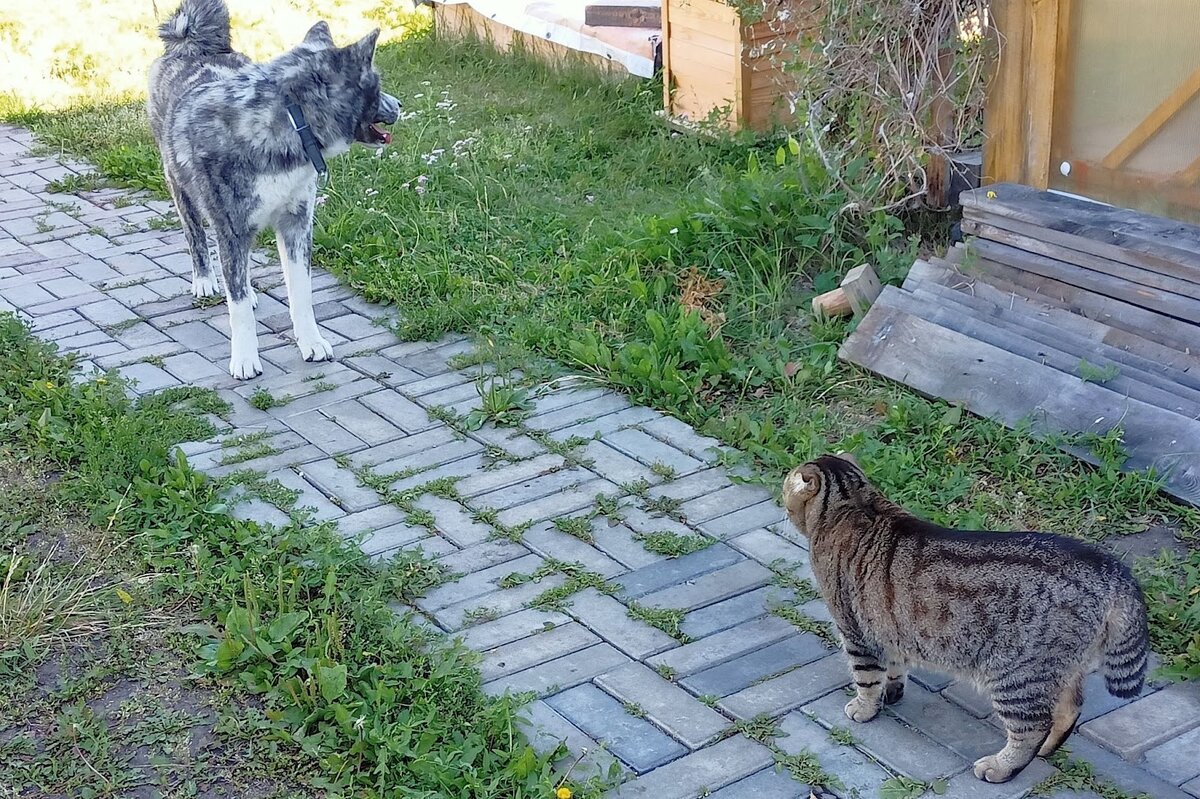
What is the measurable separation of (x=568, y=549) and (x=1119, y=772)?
5.92ft

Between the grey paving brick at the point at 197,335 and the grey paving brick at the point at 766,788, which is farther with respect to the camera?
the grey paving brick at the point at 197,335

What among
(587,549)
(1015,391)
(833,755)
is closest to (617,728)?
(833,755)

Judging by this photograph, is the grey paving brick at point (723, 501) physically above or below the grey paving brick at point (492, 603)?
above

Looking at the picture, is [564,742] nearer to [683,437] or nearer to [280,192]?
[683,437]

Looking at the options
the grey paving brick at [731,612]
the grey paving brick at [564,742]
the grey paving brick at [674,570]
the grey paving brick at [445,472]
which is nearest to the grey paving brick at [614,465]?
the grey paving brick at [445,472]

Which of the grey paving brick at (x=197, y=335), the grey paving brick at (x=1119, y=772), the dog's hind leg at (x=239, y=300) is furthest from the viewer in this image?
the grey paving brick at (x=197, y=335)

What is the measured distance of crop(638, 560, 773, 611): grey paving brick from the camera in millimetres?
3857

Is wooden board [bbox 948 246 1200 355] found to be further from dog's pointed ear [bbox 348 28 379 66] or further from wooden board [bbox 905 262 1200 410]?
dog's pointed ear [bbox 348 28 379 66]

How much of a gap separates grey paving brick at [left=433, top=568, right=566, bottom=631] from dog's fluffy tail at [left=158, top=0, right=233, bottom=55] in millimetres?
3426

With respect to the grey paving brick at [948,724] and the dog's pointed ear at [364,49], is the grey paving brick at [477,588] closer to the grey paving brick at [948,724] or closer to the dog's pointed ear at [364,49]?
the grey paving brick at [948,724]

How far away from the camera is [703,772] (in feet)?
10.3

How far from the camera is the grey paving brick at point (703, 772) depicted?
3.07 metres

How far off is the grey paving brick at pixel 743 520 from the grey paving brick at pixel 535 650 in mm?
690

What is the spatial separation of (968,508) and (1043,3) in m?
2.35
